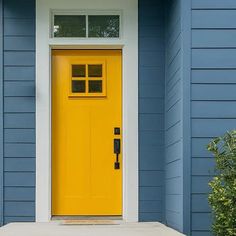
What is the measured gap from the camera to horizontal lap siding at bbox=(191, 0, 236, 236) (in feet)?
17.0

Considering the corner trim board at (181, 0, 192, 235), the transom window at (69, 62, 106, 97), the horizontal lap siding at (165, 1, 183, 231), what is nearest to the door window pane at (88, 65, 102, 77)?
the transom window at (69, 62, 106, 97)

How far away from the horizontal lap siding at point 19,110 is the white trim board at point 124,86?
7 cm

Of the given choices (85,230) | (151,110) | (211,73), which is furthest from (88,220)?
(211,73)

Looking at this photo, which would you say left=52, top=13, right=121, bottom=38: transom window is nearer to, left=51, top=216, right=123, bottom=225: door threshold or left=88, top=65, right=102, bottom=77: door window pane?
left=88, top=65, right=102, bottom=77: door window pane

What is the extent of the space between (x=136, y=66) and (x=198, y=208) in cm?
181

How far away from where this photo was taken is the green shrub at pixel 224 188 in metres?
4.57

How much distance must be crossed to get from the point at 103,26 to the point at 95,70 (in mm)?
471

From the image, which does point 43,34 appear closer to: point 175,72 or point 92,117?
point 92,117

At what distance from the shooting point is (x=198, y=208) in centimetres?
511

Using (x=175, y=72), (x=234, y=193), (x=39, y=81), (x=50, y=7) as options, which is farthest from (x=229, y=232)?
(x=50, y=7)

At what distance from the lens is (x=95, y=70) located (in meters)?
6.34

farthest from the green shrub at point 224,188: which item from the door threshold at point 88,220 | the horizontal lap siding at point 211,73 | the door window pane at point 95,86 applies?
the door window pane at point 95,86

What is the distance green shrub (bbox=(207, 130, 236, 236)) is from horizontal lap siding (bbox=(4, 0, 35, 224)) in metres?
2.13

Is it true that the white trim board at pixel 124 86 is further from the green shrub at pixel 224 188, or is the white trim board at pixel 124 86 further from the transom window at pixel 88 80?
the green shrub at pixel 224 188
